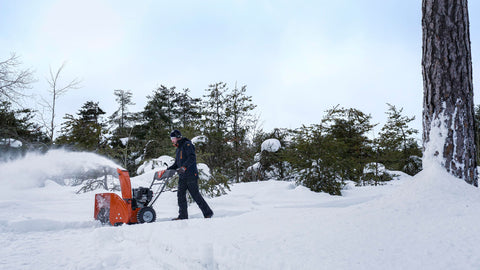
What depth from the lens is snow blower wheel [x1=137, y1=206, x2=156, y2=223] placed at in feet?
17.1

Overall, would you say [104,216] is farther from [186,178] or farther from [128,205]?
[186,178]

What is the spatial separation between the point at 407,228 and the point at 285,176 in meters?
11.3

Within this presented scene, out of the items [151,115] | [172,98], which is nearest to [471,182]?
[151,115]

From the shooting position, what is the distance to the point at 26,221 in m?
5.15

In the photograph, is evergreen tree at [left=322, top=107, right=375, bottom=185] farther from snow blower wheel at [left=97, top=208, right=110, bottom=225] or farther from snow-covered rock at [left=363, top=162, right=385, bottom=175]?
snow blower wheel at [left=97, top=208, right=110, bottom=225]

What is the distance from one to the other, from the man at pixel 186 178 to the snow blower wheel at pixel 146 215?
0.51 m

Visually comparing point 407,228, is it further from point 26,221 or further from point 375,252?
point 26,221

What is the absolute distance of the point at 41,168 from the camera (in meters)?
10.0

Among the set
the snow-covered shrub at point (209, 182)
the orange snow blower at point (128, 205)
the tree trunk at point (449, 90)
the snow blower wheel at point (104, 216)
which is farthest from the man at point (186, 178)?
the tree trunk at point (449, 90)

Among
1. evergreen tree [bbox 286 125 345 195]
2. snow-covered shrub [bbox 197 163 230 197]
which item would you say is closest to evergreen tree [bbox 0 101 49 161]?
snow-covered shrub [bbox 197 163 230 197]

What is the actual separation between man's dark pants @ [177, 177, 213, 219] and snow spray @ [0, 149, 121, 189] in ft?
6.68

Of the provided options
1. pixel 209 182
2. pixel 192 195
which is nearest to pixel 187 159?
pixel 192 195

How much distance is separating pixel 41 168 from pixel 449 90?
1153 cm

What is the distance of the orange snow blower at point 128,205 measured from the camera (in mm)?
5246
